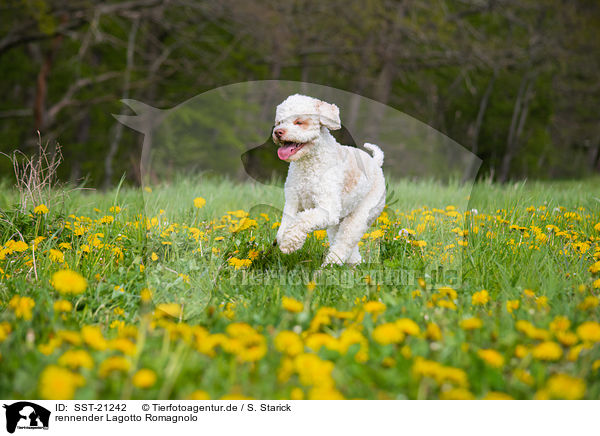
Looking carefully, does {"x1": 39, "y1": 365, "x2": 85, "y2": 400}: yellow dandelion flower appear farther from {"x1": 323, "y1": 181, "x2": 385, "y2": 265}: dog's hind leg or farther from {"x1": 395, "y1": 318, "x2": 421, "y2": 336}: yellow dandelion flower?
{"x1": 323, "y1": 181, "x2": 385, "y2": 265}: dog's hind leg

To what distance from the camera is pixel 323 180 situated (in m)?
Answer: 2.75

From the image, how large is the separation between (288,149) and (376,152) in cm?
65

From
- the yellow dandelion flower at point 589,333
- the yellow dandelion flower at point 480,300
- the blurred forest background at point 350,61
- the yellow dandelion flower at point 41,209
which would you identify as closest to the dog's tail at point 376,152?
the yellow dandelion flower at point 480,300

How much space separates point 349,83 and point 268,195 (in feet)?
36.9

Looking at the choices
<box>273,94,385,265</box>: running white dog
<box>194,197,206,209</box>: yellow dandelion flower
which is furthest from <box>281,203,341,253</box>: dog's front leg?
<box>194,197,206,209</box>: yellow dandelion flower

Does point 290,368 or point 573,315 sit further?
point 573,315

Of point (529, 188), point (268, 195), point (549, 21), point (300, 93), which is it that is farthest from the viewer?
point (549, 21)

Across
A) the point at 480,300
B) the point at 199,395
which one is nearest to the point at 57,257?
the point at 199,395

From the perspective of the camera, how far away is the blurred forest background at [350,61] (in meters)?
11.3
